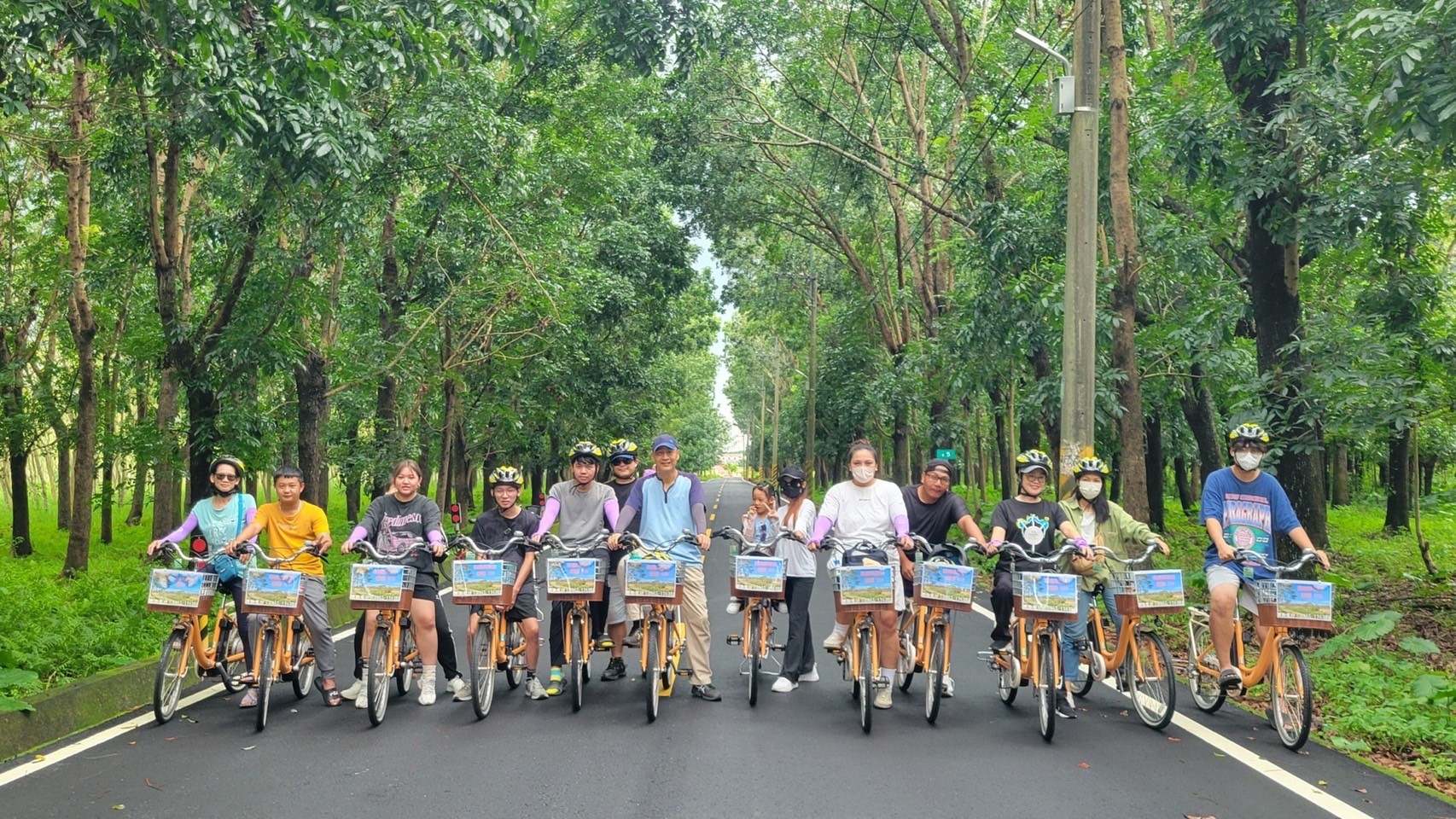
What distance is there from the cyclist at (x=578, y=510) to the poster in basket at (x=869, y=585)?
6.23 ft

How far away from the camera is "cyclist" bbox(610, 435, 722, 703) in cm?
873

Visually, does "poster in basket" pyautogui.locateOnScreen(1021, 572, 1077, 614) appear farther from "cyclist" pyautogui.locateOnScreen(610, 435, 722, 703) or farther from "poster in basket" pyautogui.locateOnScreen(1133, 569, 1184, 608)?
"cyclist" pyautogui.locateOnScreen(610, 435, 722, 703)

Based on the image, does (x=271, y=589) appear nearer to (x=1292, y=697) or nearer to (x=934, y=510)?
(x=934, y=510)

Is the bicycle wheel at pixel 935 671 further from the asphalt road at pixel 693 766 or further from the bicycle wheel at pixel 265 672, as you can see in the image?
the bicycle wheel at pixel 265 672

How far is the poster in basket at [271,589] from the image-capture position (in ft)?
25.3

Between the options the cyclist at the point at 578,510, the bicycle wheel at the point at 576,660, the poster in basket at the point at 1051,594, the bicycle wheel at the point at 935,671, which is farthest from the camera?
the cyclist at the point at 578,510

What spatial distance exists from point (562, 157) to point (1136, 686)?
16.3 metres

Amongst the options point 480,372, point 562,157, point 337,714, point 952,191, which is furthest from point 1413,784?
point 480,372

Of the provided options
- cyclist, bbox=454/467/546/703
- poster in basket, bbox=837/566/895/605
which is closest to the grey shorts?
poster in basket, bbox=837/566/895/605

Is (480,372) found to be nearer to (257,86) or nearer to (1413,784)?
(257,86)

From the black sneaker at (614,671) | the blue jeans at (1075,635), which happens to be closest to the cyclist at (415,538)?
the black sneaker at (614,671)

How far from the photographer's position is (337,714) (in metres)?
8.27

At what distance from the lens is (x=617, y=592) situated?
8.99m

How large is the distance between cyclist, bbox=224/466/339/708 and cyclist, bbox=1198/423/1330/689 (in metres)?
6.10
